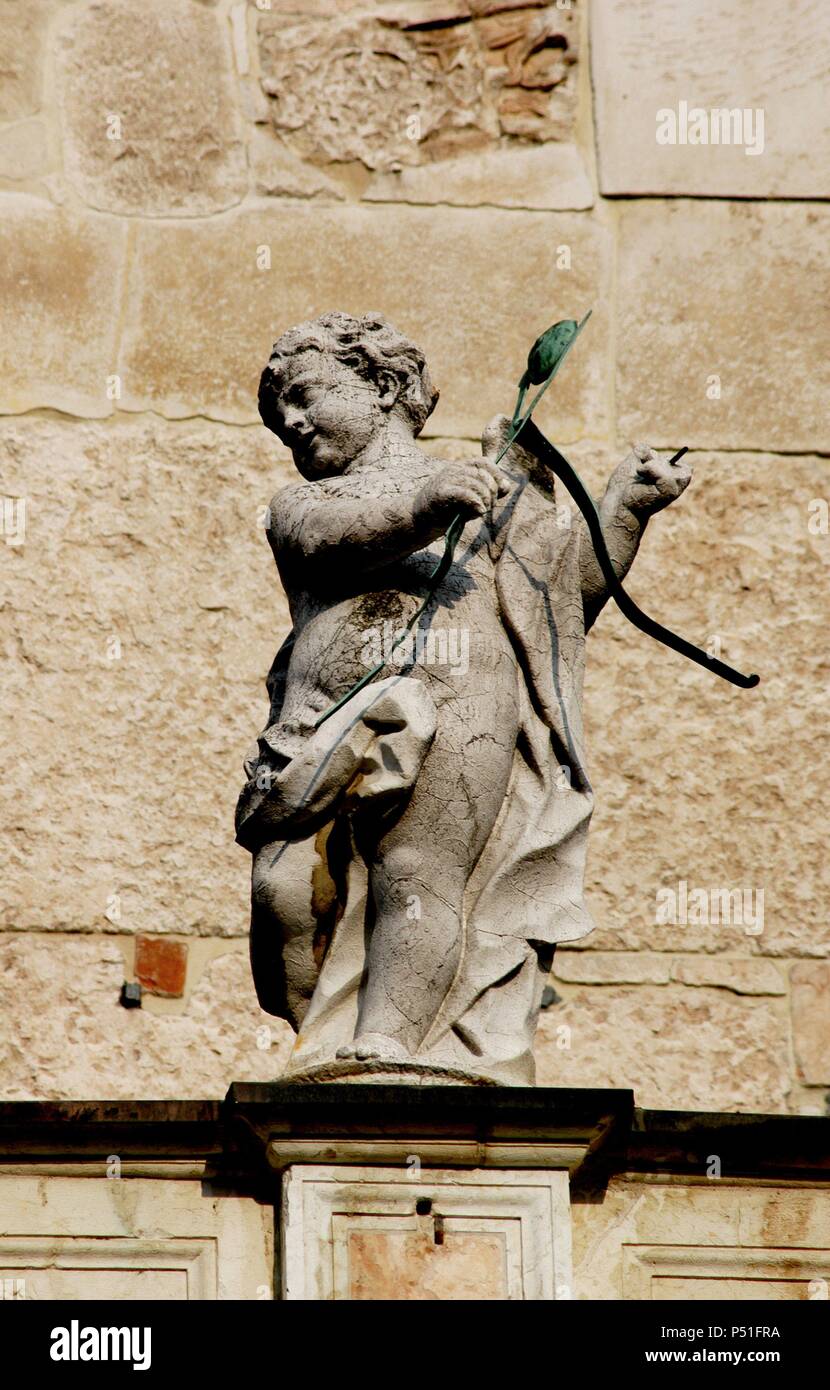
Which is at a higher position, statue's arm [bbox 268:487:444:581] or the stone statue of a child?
statue's arm [bbox 268:487:444:581]

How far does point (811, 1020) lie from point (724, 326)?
1.70 metres

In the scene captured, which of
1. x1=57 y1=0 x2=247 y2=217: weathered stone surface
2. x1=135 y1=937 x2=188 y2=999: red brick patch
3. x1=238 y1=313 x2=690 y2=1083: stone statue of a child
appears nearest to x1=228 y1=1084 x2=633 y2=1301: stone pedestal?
x1=238 y1=313 x2=690 y2=1083: stone statue of a child

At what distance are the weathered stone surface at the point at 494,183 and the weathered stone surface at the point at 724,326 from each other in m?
0.16

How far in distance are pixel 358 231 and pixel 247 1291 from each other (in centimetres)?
319

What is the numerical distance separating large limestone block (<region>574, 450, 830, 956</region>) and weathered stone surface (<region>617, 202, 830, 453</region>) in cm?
12

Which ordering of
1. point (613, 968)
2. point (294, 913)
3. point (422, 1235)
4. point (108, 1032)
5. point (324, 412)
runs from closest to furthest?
point (422, 1235), point (294, 913), point (324, 412), point (108, 1032), point (613, 968)

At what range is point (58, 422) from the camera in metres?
7.47

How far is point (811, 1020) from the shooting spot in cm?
710

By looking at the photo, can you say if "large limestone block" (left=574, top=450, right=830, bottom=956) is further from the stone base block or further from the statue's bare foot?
the stone base block

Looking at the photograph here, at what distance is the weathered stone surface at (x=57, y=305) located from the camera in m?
7.52

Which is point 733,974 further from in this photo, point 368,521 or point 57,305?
point 57,305

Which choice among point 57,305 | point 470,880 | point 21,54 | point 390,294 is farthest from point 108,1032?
point 21,54

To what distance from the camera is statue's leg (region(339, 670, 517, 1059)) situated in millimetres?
5332
